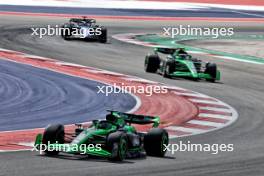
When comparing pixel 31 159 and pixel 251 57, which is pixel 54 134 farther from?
pixel 251 57

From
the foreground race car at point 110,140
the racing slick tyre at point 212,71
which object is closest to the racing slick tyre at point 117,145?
the foreground race car at point 110,140

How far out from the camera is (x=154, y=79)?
32656 millimetres

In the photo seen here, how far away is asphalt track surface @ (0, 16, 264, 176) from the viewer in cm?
1595

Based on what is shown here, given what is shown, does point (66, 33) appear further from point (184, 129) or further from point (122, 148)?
point (122, 148)

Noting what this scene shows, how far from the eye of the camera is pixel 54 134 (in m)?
17.2

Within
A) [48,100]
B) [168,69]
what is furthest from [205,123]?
[168,69]

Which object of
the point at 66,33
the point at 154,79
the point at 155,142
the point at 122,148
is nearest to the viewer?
the point at 122,148

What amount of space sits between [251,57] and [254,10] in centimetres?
3658

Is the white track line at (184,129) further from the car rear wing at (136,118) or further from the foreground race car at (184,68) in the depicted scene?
the foreground race car at (184,68)
